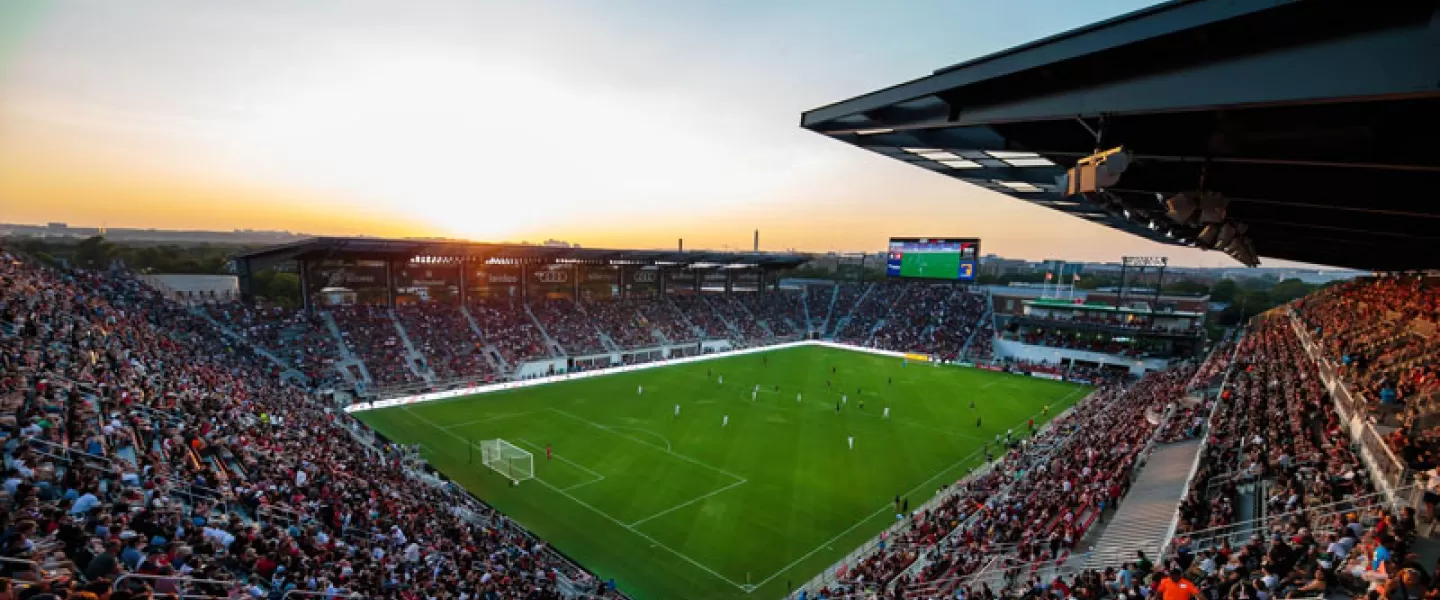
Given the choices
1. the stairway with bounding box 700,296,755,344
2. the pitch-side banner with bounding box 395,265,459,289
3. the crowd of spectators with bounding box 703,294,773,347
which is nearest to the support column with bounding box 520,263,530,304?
the pitch-side banner with bounding box 395,265,459,289

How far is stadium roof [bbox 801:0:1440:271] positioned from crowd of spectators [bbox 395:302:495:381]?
3524 centimetres

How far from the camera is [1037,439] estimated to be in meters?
27.1

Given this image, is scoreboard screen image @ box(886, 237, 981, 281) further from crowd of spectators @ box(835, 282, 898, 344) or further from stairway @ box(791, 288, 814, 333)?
stairway @ box(791, 288, 814, 333)

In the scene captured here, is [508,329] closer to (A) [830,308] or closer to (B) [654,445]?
(B) [654,445]

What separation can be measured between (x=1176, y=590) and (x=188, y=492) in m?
15.6

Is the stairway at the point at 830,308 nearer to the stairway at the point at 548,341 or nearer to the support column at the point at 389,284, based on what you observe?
the stairway at the point at 548,341

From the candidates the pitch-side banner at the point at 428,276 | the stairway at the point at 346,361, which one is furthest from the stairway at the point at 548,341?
the stairway at the point at 346,361

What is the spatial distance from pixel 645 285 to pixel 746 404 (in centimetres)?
2700

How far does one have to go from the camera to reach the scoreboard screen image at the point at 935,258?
58375 millimetres

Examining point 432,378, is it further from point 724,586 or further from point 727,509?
point 724,586

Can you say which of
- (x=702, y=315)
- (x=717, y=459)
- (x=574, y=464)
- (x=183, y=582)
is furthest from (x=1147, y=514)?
(x=702, y=315)

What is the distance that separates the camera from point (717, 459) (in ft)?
84.6

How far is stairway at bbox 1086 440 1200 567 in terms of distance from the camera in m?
13.1

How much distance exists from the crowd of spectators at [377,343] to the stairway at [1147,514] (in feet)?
113
